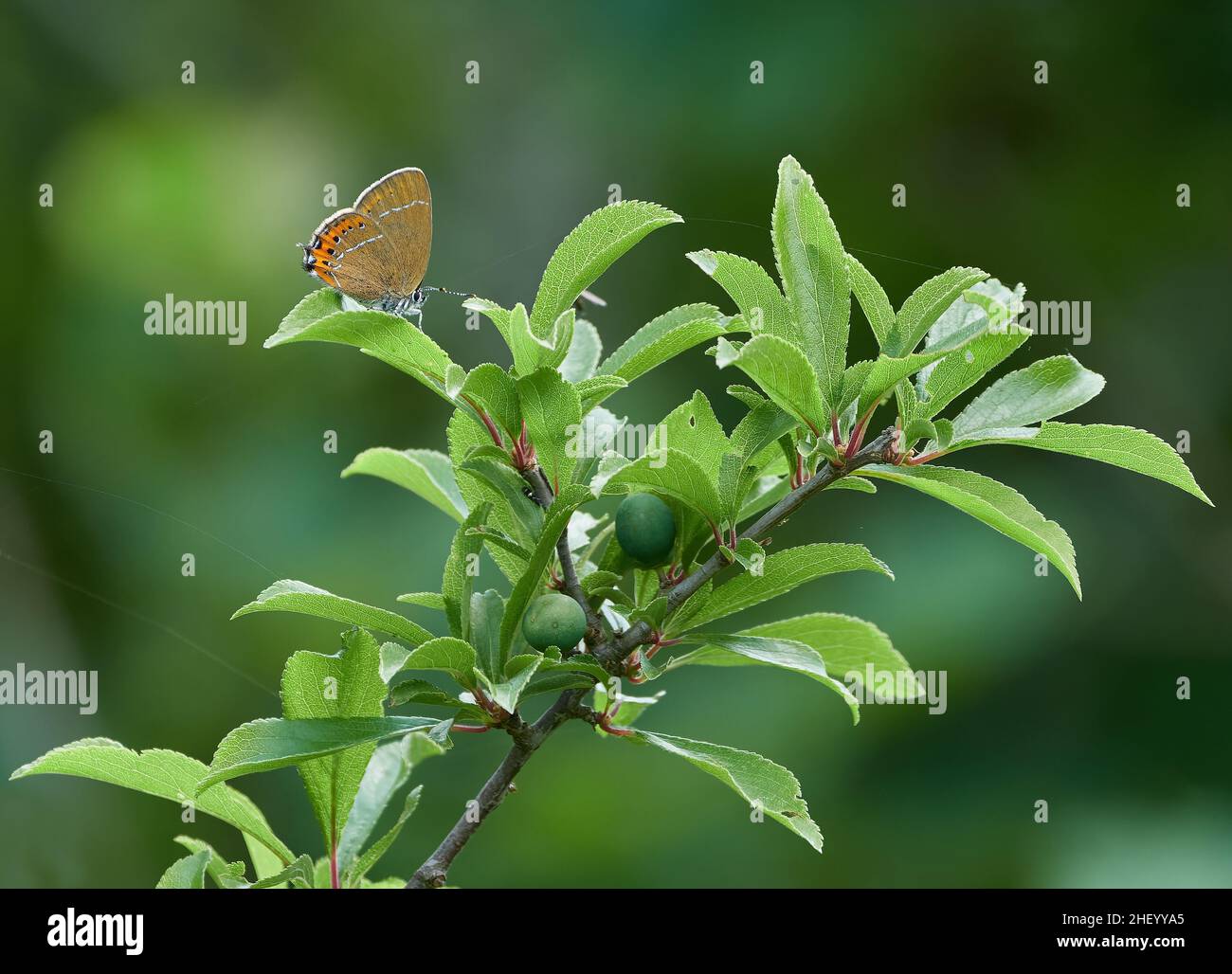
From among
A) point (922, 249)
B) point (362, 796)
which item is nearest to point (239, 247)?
point (922, 249)

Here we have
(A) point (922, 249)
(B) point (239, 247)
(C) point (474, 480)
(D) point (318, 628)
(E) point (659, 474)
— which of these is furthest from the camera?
(A) point (922, 249)

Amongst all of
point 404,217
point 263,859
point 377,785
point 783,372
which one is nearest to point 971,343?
point 783,372

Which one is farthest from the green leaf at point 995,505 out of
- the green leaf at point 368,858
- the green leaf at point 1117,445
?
the green leaf at point 368,858

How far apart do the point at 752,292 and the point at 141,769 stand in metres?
0.57

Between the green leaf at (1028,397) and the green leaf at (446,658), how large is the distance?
1.24ft

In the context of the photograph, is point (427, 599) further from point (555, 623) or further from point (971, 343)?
point (971, 343)

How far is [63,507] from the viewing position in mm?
2539

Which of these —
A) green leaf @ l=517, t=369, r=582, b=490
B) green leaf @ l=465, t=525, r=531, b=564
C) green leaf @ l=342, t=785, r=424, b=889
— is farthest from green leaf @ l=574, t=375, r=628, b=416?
green leaf @ l=342, t=785, r=424, b=889

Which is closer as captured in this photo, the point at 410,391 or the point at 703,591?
the point at 703,591

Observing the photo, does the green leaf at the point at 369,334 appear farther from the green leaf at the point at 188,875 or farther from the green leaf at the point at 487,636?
the green leaf at the point at 188,875

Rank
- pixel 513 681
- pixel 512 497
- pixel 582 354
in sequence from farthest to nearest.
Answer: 1. pixel 582 354
2. pixel 512 497
3. pixel 513 681

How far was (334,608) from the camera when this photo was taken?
0.84 meters

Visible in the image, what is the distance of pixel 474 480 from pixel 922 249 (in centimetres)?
229

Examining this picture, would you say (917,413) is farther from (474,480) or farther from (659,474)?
(474,480)
